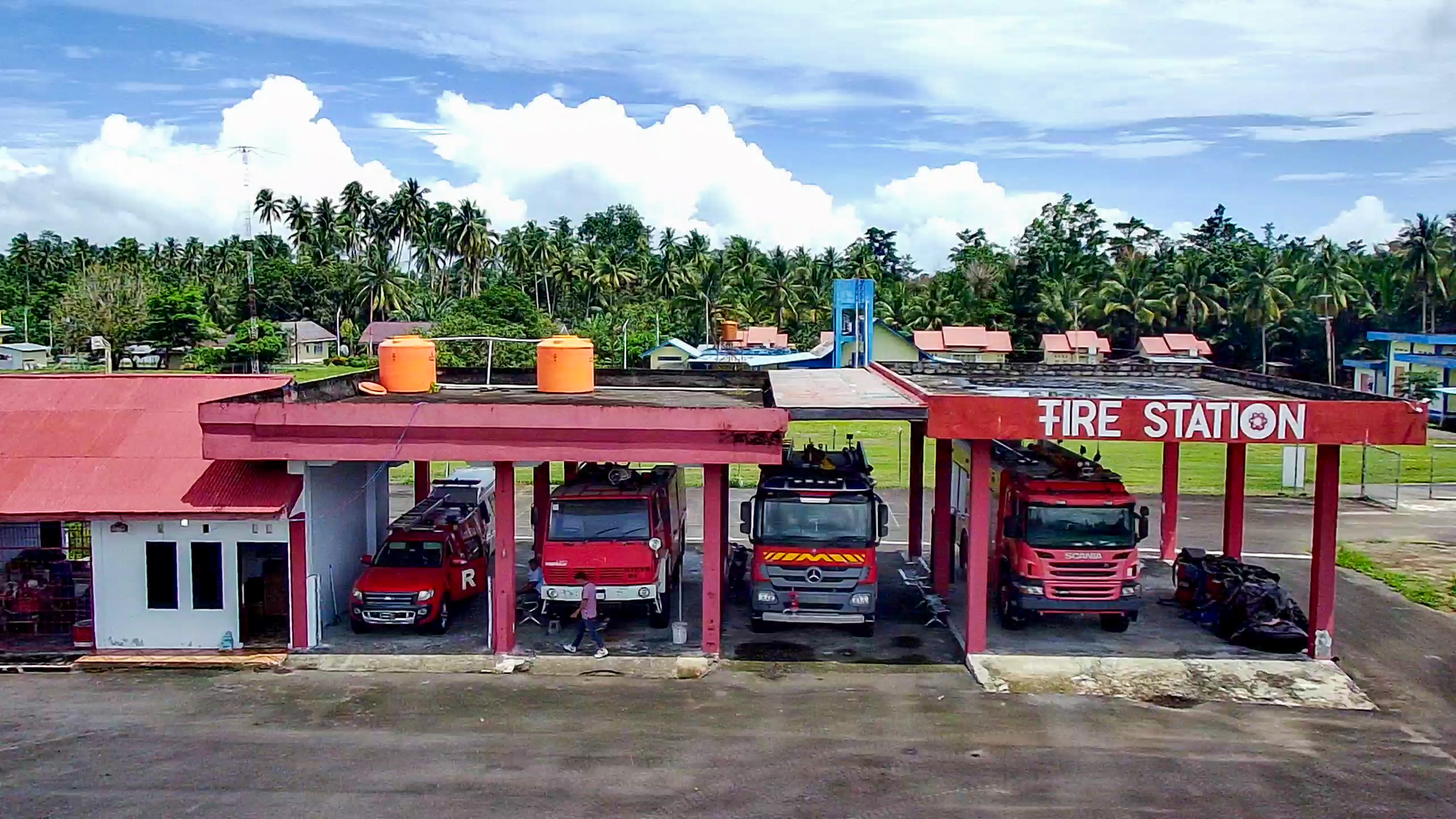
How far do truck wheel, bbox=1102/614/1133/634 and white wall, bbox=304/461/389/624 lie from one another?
43.4 feet

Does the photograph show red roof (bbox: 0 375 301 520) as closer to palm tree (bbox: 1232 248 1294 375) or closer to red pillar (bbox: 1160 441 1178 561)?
red pillar (bbox: 1160 441 1178 561)

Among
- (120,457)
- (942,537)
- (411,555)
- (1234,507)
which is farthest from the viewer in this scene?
(1234,507)

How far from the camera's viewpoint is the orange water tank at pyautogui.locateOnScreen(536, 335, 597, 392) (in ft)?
73.5

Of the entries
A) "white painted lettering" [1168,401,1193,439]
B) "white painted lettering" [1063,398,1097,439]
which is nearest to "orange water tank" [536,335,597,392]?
"white painted lettering" [1063,398,1097,439]

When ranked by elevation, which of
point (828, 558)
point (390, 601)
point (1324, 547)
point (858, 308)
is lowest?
point (390, 601)

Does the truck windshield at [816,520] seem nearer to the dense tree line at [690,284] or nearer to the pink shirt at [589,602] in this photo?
the pink shirt at [589,602]

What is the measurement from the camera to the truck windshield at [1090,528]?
1880 cm

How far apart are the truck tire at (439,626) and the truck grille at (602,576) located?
2129mm

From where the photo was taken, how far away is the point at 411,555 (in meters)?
20.1

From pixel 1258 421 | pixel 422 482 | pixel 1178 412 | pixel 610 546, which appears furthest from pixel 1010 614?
pixel 422 482

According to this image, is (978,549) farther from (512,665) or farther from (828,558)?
(512,665)

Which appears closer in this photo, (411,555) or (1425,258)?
(411,555)

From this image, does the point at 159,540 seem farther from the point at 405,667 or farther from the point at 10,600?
the point at 405,667

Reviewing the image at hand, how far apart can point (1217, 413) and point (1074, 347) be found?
72180mm
